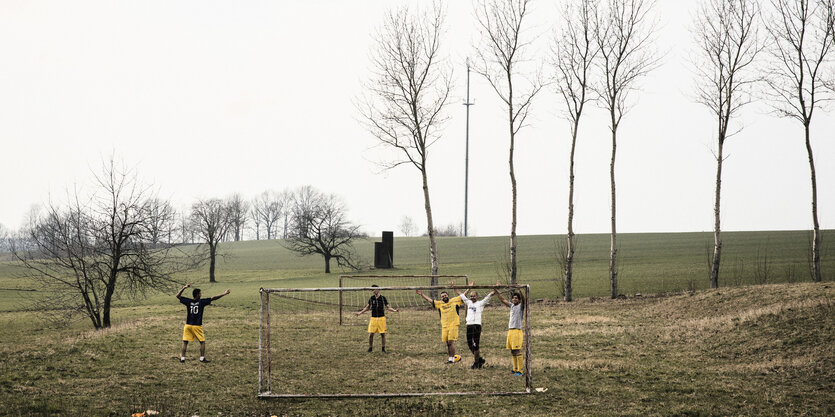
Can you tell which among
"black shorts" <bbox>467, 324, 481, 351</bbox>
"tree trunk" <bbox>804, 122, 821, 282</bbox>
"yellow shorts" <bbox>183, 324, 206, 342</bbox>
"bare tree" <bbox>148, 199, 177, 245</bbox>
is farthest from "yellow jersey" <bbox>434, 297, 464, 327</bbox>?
"tree trunk" <bbox>804, 122, 821, 282</bbox>

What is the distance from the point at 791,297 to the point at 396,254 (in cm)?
6226

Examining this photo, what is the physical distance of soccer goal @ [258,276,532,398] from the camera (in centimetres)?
1329

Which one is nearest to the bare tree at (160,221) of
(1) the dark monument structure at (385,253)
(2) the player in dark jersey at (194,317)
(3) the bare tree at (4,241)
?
(2) the player in dark jersey at (194,317)

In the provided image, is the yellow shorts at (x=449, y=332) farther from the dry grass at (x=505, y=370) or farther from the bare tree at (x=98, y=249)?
the bare tree at (x=98, y=249)

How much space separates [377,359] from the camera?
1734 centimetres

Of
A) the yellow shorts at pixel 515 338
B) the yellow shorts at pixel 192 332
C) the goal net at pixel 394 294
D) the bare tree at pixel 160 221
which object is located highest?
the bare tree at pixel 160 221

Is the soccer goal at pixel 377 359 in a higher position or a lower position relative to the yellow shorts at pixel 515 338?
lower

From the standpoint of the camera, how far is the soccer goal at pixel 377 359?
13.3 meters

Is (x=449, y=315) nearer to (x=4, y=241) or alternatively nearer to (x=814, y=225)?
(x=814, y=225)

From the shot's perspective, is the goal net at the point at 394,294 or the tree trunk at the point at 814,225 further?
the tree trunk at the point at 814,225

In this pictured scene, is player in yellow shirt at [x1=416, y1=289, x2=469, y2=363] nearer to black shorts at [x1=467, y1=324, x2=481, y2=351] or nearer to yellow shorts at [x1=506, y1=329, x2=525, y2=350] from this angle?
black shorts at [x1=467, y1=324, x2=481, y2=351]

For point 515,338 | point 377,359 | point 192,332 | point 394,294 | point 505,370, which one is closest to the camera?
point 515,338

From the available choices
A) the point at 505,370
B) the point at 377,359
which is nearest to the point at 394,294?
the point at 377,359

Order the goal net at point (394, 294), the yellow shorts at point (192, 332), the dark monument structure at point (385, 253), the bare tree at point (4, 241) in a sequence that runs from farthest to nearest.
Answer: the bare tree at point (4, 241)
the dark monument structure at point (385, 253)
the goal net at point (394, 294)
the yellow shorts at point (192, 332)
